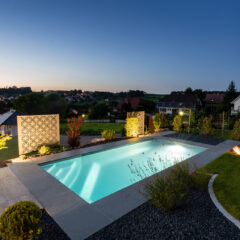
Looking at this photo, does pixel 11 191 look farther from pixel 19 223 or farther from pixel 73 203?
pixel 19 223

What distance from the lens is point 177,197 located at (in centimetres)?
308

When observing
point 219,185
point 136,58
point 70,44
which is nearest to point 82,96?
point 136,58

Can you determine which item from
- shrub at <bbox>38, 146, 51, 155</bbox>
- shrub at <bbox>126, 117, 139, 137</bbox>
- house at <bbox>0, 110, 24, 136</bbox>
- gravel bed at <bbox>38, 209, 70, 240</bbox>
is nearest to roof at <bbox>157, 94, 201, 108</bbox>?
shrub at <bbox>126, 117, 139, 137</bbox>

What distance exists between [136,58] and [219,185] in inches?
700

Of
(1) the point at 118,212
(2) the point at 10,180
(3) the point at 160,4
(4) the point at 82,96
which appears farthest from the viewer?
(4) the point at 82,96

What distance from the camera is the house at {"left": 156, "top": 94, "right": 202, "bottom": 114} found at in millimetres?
35812

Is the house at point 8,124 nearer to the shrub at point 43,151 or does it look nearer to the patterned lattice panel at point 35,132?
the patterned lattice panel at point 35,132

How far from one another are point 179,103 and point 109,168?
33.7 metres

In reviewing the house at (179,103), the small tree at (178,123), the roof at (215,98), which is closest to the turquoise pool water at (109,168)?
the small tree at (178,123)

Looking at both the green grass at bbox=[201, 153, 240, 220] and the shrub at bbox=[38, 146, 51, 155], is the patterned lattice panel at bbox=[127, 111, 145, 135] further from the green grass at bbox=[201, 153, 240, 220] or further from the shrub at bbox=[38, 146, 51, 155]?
the shrub at bbox=[38, 146, 51, 155]

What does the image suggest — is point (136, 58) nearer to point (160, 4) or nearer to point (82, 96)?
point (160, 4)

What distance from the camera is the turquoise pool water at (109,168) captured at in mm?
4906

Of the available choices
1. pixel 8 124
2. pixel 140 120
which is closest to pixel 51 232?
pixel 140 120

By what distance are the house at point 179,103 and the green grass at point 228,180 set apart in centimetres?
2987
